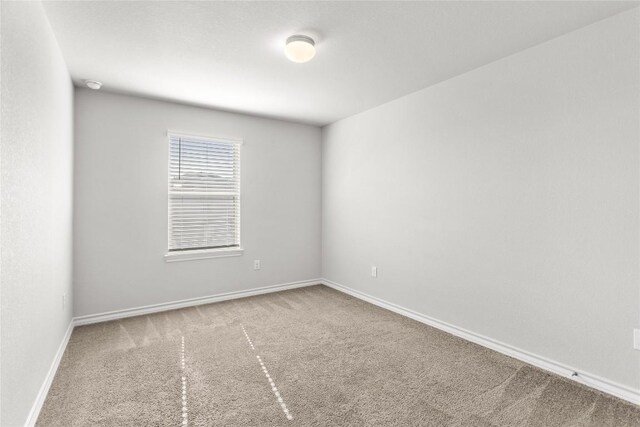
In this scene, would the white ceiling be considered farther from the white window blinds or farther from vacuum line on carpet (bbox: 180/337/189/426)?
vacuum line on carpet (bbox: 180/337/189/426)

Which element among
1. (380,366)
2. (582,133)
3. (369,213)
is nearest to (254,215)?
(369,213)

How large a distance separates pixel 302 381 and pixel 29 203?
1.96 m

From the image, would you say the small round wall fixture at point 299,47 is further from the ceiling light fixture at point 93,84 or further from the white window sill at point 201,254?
the white window sill at point 201,254

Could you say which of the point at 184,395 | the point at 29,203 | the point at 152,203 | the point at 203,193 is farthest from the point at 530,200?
the point at 152,203

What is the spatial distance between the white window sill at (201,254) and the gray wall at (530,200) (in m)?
1.95

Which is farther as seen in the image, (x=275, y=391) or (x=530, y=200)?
(x=530, y=200)

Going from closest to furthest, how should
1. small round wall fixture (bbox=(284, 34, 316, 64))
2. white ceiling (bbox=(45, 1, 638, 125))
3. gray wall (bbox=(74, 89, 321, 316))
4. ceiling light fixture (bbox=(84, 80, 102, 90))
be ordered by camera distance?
white ceiling (bbox=(45, 1, 638, 125)) → small round wall fixture (bbox=(284, 34, 316, 64)) → ceiling light fixture (bbox=(84, 80, 102, 90)) → gray wall (bbox=(74, 89, 321, 316))

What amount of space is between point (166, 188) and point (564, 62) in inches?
154

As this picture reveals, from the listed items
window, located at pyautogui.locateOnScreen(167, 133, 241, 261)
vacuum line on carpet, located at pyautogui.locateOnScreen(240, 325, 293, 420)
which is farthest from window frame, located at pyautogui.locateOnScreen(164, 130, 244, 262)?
vacuum line on carpet, located at pyautogui.locateOnScreen(240, 325, 293, 420)

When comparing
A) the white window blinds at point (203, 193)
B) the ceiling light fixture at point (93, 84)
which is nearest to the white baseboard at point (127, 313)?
the white window blinds at point (203, 193)

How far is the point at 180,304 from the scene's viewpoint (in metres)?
3.91

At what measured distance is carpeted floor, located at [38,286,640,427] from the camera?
189cm

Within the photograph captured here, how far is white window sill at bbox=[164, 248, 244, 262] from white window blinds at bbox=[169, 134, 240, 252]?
77mm

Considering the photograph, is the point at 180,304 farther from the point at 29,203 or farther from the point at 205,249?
the point at 29,203
